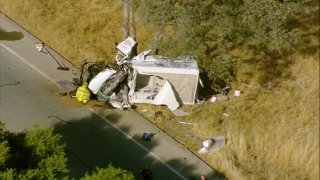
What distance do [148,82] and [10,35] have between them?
623 centimetres

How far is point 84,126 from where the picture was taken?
1627 cm

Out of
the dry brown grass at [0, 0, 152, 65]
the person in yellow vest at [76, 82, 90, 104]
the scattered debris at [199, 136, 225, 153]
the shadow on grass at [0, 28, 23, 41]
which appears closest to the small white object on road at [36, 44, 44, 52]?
the dry brown grass at [0, 0, 152, 65]

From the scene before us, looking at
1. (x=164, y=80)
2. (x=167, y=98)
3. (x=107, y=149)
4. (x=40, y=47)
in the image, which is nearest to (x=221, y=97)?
(x=167, y=98)

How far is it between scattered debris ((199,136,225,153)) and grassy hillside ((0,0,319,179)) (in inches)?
8.0

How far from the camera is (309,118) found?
18469mm

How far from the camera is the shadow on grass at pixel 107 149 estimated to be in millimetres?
14922

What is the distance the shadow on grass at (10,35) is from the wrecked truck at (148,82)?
13.1 feet

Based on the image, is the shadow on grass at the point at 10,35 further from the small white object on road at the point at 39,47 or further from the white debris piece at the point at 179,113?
the white debris piece at the point at 179,113

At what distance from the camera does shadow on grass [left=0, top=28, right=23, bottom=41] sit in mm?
19673

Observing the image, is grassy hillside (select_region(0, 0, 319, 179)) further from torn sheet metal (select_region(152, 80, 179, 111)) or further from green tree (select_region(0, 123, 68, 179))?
green tree (select_region(0, 123, 68, 179))

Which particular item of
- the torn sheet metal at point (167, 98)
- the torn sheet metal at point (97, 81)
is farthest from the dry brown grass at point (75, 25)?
the torn sheet metal at point (167, 98)

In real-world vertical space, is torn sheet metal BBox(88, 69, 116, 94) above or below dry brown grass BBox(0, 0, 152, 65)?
below

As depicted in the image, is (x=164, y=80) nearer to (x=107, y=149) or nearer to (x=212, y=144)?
(x=212, y=144)

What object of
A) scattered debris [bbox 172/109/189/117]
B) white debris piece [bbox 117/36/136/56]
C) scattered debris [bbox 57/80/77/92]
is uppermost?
white debris piece [bbox 117/36/136/56]
